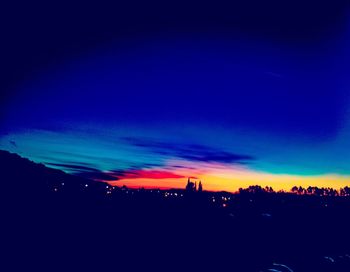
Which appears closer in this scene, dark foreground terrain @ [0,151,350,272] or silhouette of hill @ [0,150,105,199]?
dark foreground terrain @ [0,151,350,272]

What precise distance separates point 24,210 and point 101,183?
10160 cm

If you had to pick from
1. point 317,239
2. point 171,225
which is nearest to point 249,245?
point 171,225

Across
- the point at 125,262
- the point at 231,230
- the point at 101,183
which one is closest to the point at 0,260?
the point at 125,262

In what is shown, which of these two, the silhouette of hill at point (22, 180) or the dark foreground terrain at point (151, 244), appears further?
the silhouette of hill at point (22, 180)

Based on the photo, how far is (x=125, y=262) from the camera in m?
14.6

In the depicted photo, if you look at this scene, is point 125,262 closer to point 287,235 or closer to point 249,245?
point 249,245

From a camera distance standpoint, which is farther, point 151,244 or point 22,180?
point 22,180

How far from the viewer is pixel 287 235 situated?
29.6m

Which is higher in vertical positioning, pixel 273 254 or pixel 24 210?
pixel 24 210

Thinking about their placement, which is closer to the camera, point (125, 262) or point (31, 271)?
point (31, 271)

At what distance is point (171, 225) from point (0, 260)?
15858 mm

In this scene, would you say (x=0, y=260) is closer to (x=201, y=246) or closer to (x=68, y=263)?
(x=68, y=263)

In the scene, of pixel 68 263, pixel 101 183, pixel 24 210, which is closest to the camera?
pixel 68 263

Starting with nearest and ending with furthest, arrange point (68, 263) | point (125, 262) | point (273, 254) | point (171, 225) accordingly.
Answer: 1. point (68, 263)
2. point (125, 262)
3. point (273, 254)
4. point (171, 225)
